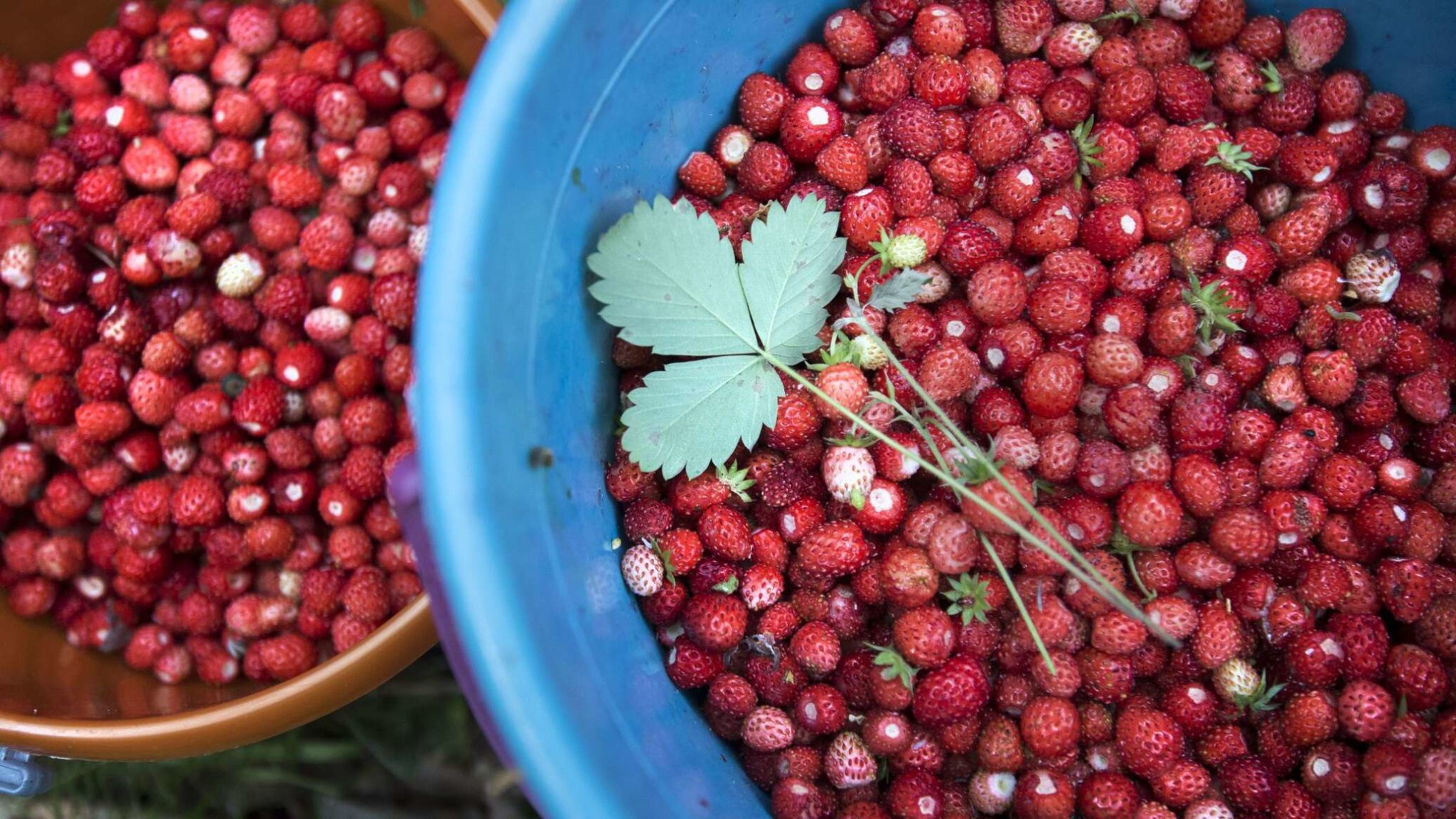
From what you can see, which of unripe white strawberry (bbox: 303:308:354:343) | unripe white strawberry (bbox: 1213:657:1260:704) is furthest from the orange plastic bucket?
unripe white strawberry (bbox: 1213:657:1260:704)

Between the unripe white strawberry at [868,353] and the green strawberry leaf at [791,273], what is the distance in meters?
0.05

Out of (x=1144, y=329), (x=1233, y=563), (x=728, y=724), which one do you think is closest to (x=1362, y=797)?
(x=1233, y=563)

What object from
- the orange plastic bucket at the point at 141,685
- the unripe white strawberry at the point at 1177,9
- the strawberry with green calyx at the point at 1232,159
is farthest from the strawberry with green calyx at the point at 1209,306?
the orange plastic bucket at the point at 141,685

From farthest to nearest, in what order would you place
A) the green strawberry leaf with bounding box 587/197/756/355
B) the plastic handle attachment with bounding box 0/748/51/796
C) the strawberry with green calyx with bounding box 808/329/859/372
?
the plastic handle attachment with bounding box 0/748/51/796
the strawberry with green calyx with bounding box 808/329/859/372
the green strawberry leaf with bounding box 587/197/756/355

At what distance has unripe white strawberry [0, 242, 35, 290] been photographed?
A: 65.9 inches

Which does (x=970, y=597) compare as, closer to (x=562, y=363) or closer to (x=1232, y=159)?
(x=562, y=363)

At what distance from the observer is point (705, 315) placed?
1.17 meters

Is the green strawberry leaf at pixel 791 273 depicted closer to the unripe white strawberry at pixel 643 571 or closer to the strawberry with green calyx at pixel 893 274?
the strawberry with green calyx at pixel 893 274

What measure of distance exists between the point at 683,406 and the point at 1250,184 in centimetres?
89

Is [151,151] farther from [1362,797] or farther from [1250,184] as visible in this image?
[1362,797]

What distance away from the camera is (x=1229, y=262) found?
1308 millimetres

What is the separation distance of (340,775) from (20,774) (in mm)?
671

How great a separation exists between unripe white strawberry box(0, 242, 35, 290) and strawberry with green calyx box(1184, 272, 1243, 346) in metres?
1.81

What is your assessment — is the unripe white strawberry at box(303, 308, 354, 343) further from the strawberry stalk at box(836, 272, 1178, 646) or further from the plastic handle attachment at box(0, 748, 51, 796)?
the strawberry stalk at box(836, 272, 1178, 646)
